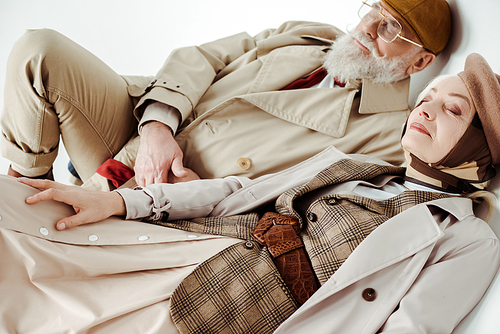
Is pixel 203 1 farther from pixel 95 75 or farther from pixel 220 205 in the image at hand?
pixel 220 205

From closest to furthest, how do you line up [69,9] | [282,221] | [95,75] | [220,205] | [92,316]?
[92,316] < [282,221] < [220,205] < [95,75] < [69,9]

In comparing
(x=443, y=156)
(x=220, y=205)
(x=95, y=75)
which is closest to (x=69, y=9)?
(x=95, y=75)

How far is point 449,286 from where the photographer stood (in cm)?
106

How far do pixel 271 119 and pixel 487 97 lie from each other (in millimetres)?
879

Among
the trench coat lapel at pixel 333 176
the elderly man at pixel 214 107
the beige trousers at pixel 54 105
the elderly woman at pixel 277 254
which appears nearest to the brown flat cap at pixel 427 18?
the elderly man at pixel 214 107

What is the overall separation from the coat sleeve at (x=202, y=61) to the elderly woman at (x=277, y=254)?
1.99 feet

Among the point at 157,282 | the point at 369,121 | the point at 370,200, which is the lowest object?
the point at 157,282

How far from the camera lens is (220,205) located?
1418 mm

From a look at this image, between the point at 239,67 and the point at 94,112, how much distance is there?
82 cm

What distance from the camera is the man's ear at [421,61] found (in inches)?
72.5

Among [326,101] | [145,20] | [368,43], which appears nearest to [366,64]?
[368,43]

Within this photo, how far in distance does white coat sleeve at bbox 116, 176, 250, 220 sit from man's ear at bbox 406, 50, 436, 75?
111cm

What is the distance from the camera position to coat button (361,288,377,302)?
1.08m

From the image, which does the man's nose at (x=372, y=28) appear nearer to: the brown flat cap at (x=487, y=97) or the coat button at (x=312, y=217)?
the brown flat cap at (x=487, y=97)
